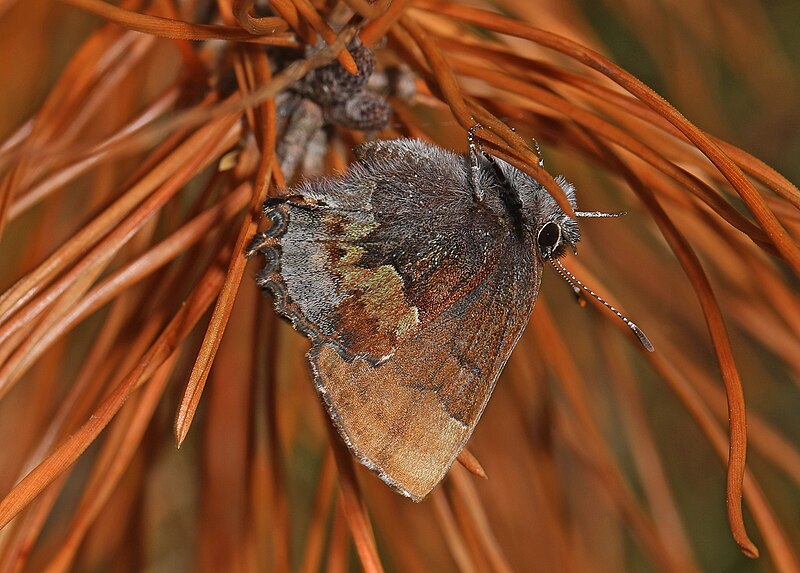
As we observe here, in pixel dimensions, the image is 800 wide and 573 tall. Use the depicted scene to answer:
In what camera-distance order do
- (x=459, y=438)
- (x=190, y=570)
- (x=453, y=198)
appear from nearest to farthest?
(x=459, y=438) < (x=453, y=198) < (x=190, y=570)

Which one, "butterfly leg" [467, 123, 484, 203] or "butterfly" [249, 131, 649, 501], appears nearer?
"butterfly" [249, 131, 649, 501]

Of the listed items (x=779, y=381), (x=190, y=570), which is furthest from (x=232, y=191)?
(x=779, y=381)

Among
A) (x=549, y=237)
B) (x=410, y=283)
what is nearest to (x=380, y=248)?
(x=410, y=283)

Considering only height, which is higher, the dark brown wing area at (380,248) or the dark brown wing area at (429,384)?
the dark brown wing area at (380,248)

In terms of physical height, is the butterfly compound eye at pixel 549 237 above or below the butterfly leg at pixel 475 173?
below

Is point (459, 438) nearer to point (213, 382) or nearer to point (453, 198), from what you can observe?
point (453, 198)

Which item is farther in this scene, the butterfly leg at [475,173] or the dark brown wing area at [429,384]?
the butterfly leg at [475,173]

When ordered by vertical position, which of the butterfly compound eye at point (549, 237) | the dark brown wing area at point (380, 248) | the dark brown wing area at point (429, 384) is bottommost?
the dark brown wing area at point (429, 384)
